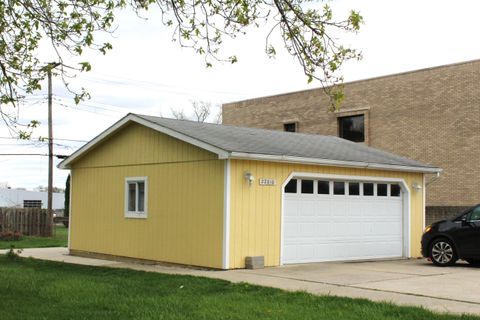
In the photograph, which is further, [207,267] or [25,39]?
[207,267]

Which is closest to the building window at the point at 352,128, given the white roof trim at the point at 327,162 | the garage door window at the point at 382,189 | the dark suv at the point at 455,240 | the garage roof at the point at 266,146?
the garage roof at the point at 266,146

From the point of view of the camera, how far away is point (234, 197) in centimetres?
1366

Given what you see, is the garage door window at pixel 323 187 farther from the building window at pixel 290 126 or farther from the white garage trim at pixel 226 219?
the building window at pixel 290 126

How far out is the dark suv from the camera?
47.1ft

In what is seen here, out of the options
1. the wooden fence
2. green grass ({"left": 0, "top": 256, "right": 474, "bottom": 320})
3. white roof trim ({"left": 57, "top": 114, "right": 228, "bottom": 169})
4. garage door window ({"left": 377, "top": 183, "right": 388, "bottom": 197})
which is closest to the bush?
the wooden fence

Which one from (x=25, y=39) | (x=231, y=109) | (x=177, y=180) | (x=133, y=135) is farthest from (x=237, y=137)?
(x=231, y=109)

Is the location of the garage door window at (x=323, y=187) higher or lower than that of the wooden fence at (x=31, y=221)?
higher

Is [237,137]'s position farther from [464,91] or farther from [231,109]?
[231,109]

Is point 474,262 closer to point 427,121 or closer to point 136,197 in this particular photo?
point 136,197

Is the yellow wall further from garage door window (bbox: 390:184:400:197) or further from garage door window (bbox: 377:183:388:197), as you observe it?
garage door window (bbox: 390:184:400:197)

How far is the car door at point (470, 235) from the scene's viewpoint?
14.3m

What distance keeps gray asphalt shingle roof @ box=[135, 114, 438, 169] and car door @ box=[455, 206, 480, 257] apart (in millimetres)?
2876

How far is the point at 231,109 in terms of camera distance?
121 ft

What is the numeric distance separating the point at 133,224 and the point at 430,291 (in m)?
8.35
